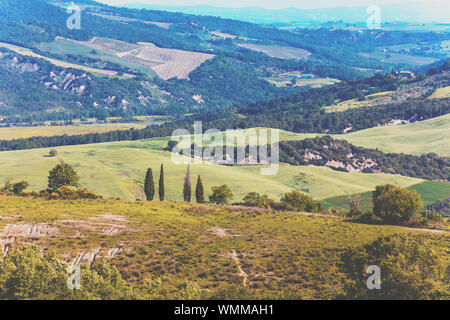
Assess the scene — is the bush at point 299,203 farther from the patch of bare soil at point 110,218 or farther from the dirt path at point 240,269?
the patch of bare soil at point 110,218

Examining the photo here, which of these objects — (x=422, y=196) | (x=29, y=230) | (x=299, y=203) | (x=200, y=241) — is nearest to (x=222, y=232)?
(x=200, y=241)

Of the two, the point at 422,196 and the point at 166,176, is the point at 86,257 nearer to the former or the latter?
the point at 166,176

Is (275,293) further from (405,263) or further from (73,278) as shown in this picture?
(73,278)

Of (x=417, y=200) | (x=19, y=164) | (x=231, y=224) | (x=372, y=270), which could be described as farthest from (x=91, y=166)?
(x=372, y=270)

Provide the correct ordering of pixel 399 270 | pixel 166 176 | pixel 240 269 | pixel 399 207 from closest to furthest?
pixel 399 270, pixel 240 269, pixel 399 207, pixel 166 176

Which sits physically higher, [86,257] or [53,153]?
[86,257]
